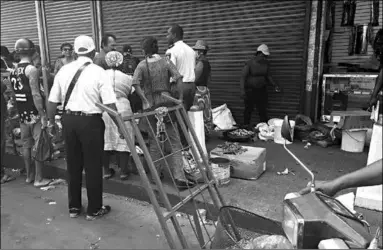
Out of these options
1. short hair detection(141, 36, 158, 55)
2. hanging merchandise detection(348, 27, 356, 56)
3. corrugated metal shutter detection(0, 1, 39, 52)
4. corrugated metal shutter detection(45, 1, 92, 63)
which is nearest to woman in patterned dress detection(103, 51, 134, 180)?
short hair detection(141, 36, 158, 55)

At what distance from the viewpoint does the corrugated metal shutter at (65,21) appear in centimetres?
996

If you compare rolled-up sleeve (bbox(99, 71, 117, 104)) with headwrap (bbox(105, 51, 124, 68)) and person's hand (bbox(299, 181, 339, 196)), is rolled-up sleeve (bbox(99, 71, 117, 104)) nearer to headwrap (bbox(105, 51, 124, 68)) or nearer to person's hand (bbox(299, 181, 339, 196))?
headwrap (bbox(105, 51, 124, 68))

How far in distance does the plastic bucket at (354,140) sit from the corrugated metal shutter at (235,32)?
1724 mm

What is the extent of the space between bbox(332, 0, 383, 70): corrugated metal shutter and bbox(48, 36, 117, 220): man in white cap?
6.28m

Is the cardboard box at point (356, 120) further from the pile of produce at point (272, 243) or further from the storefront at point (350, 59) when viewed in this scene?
the pile of produce at point (272, 243)

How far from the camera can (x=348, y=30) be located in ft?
26.0

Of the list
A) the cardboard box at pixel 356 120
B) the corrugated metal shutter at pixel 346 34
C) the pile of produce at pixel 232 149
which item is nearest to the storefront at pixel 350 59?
the corrugated metal shutter at pixel 346 34

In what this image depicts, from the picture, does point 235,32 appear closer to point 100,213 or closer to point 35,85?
point 35,85

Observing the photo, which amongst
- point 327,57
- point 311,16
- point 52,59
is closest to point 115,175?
point 311,16

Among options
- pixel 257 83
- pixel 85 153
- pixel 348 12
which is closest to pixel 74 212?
pixel 85 153

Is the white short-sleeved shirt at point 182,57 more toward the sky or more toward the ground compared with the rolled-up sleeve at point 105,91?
more toward the sky

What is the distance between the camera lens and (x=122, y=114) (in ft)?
15.3

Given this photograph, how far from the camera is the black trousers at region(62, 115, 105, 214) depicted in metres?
3.93

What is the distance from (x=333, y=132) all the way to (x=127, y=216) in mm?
4051
